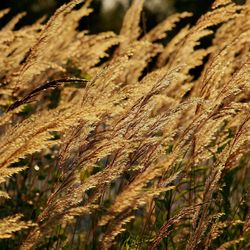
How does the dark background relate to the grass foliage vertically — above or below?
below

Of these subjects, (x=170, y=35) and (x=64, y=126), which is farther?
(x=170, y=35)

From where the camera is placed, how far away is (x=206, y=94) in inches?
101

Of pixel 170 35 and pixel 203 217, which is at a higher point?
pixel 203 217

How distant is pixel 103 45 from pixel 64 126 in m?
2.28

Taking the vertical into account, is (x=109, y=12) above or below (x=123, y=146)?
below

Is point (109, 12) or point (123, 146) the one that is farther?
point (109, 12)

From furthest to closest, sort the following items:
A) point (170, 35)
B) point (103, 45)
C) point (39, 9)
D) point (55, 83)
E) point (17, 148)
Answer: point (170, 35)
point (39, 9)
point (103, 45)
point (55, 83)
point (17, 148)

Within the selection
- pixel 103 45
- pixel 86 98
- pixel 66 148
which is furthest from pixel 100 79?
pixel 103 45

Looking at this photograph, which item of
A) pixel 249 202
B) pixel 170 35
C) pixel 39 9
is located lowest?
pixel 170 35

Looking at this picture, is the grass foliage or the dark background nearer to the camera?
the grass foliage

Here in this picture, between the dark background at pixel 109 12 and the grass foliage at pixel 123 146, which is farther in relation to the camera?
the dark background at pixel 109 12

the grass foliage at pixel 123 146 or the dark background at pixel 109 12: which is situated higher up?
the grass foliage at pixel 123 146

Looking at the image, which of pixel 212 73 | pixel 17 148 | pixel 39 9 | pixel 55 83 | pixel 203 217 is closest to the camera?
pixel 17 148

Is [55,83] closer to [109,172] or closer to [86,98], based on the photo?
[109,172]
